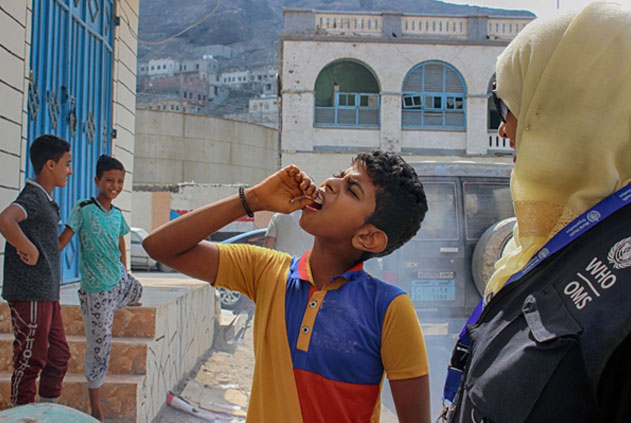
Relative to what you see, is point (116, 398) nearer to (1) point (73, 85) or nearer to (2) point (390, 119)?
(1) point (73, 85)

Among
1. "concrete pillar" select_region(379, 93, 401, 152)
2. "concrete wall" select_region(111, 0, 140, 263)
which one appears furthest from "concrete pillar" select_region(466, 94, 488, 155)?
"concrete wall" select_region(111, 0, 140, 263)

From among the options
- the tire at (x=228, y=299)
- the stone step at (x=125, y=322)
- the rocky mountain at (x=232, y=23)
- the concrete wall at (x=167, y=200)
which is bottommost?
the tire at (x=228, y=299)

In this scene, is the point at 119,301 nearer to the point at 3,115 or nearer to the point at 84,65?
the point at 3,115

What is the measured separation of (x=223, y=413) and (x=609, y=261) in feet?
14.0

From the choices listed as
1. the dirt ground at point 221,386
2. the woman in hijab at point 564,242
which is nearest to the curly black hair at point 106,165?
the dirt ground at point 221,386

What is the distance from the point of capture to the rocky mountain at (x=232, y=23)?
103 m

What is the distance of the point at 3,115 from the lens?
426cm

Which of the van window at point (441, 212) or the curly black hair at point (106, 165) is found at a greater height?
the curly black hair at point (106, 165)

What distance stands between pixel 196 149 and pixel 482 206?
92.0 ft

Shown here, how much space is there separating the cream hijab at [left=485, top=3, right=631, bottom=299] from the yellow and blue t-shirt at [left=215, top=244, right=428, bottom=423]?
0.47 m

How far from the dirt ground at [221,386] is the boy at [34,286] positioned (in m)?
1.25

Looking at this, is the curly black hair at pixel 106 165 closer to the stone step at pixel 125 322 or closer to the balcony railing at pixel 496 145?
the stone step at pixel 125 322

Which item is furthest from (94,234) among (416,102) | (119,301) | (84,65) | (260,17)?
(260,17)

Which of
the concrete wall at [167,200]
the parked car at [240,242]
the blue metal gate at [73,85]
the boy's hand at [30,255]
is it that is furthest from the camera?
the concrete wall at [167,200]
